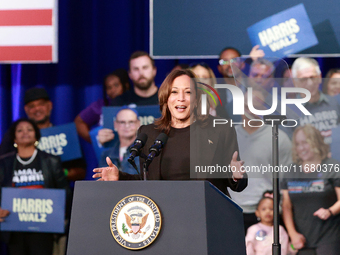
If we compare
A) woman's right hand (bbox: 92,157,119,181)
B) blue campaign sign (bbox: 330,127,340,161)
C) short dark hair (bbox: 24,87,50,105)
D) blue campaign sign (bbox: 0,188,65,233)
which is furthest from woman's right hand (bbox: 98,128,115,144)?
woman's right hand (bbox: 92,157,119,181)

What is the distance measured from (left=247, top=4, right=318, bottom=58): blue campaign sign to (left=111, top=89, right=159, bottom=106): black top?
986 millimetres

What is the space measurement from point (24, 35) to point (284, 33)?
2346 mm

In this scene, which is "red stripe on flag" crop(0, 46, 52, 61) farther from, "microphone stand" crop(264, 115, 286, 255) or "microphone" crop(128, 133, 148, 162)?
"microphone" crop(128, 133, 148, 162)

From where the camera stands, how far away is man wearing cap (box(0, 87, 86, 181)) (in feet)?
12.8

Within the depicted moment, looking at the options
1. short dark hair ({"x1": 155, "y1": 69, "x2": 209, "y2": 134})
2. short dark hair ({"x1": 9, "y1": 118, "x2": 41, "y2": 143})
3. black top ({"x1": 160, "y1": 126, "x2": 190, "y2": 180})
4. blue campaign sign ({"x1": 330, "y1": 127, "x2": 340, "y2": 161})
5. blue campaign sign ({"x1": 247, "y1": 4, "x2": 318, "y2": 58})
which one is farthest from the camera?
short dark hair ({"x1": 9, "y1": 118, "x2": 41, "y2": 143})

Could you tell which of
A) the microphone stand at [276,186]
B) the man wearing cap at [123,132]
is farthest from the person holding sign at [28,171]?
the microphone stand at [276,186]

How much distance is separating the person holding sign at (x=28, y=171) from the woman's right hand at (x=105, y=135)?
471mm

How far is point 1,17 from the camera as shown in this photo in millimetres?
3879

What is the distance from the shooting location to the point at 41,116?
3986mm

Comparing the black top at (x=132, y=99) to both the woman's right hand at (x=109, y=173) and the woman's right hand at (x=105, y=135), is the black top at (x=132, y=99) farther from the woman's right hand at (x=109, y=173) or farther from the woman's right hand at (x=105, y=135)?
the woman's right hand at (x=109, y=173)

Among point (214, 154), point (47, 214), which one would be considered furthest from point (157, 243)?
point (47, 214)

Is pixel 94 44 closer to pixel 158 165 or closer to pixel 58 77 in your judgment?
pixel 58 77

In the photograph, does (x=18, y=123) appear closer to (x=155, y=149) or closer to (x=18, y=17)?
(x=18, y=17)

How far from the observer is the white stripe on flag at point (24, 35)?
3852 mm
